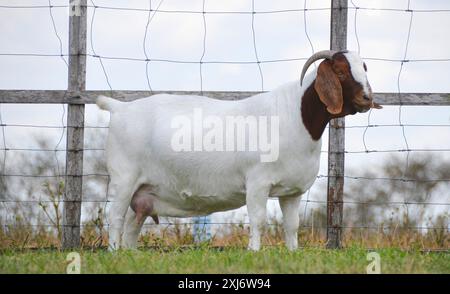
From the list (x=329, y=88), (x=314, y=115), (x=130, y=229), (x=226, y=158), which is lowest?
(x=130, y=229)

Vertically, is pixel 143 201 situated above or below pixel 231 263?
above

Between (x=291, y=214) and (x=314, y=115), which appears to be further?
(x=291, y=214)

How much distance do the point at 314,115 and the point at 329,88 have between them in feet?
1.02

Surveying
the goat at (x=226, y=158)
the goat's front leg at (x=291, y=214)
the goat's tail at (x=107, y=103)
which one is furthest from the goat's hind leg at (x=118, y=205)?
the goat's front leg at (x=291, y=214)

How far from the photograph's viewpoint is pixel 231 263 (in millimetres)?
5684

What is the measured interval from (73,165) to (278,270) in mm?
3590

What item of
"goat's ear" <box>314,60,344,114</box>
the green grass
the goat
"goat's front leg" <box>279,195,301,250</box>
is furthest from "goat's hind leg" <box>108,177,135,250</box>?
"goat's ear" <box>314,60,344,114</box>

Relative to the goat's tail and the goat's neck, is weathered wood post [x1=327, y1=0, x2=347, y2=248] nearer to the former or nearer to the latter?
the goat's neck

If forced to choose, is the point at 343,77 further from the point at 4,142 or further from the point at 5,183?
the point at 5,183

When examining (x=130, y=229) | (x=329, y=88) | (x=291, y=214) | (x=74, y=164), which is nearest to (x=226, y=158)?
(x=291, y=214)

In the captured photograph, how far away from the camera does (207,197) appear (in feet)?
24.1

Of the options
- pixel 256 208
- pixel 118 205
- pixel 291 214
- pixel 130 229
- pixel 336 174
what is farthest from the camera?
pixel 336 174

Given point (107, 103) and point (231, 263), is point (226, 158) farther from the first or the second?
point (231, 263)
